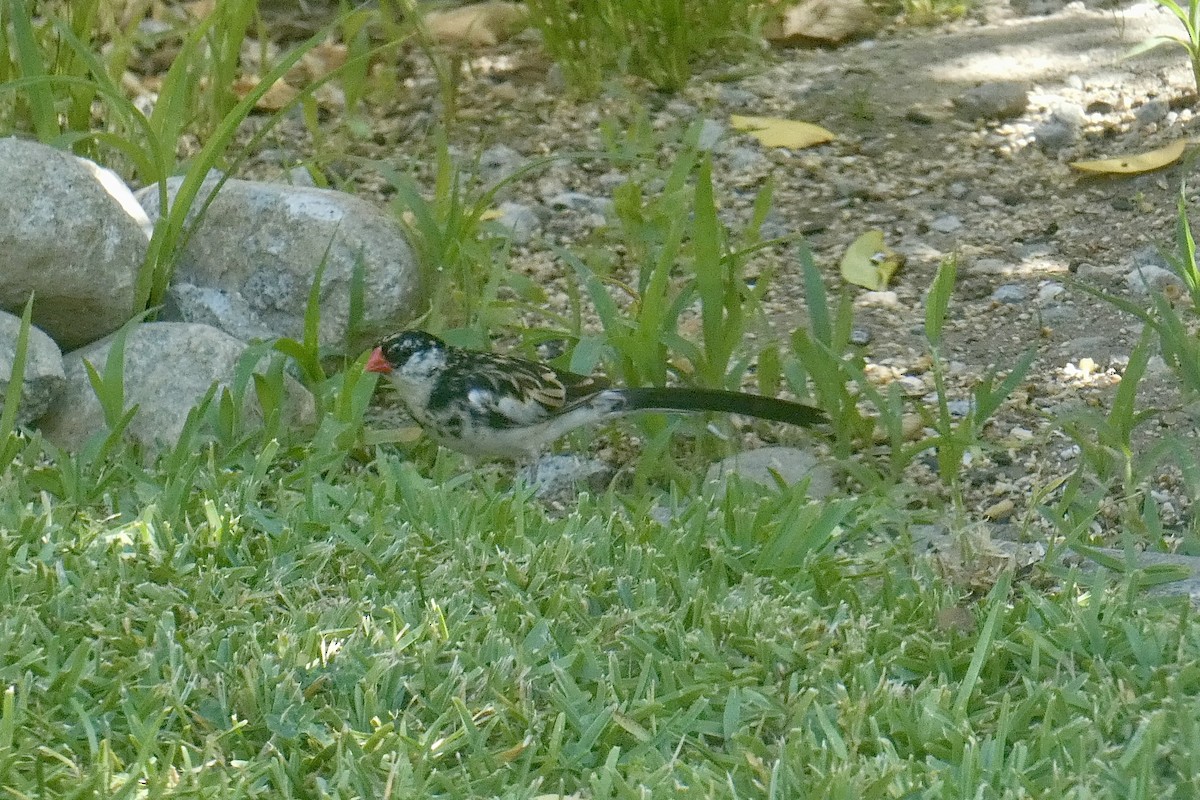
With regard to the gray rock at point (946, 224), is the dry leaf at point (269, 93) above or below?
above

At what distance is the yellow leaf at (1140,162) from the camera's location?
555 centimetres

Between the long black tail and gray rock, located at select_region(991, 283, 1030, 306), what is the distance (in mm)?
1280

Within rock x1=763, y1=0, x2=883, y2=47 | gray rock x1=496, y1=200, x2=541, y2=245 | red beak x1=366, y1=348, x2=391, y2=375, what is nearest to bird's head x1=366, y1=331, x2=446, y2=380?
red beak x1=366, y1=348, x2=391, y2=375

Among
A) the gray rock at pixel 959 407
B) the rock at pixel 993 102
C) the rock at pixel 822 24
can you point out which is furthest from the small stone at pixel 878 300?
the rock at pixel 822 24

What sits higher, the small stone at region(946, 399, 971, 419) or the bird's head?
the bird's head

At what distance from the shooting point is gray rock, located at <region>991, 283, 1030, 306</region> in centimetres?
514

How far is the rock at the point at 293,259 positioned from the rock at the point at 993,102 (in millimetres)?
2529

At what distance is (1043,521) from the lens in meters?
3.92

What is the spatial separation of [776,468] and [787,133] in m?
2.37

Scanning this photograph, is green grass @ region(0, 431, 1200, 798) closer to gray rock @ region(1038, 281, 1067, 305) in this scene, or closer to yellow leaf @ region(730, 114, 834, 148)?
gray rock @ region(1038, 281, 1067, 305)

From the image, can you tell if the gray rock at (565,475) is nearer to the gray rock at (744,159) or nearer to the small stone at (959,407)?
the small stone at (959,407)

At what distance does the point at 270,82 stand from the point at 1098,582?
2.66 meters

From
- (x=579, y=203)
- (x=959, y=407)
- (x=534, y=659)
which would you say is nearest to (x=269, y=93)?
(x=579, y=203)

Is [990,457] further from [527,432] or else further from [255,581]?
[255,581]
